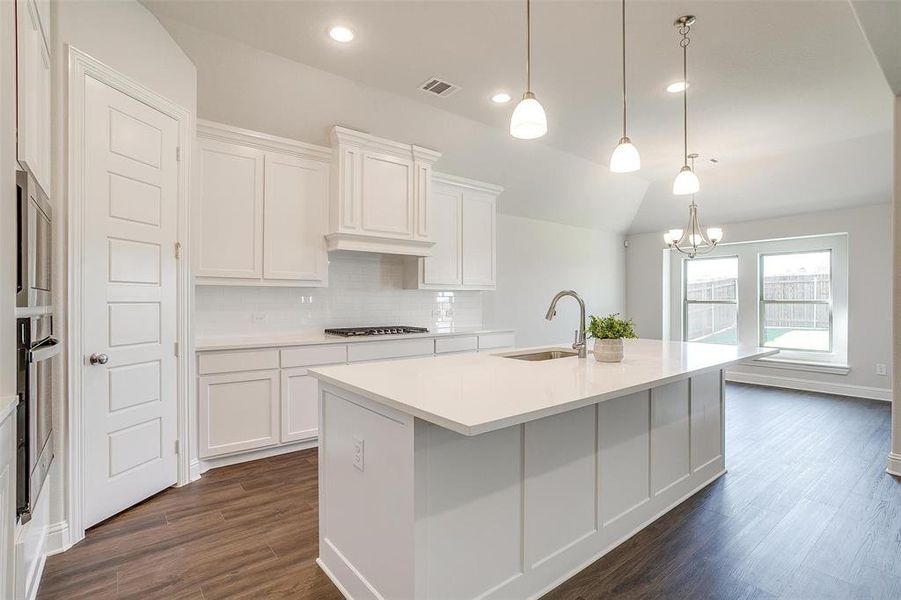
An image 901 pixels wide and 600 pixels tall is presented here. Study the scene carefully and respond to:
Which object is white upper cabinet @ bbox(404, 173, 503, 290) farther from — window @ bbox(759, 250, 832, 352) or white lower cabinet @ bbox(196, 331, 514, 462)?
window @ bbox(759, 250, 832, 352)

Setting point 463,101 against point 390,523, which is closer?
point 390,523

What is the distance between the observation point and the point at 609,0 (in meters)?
2.43

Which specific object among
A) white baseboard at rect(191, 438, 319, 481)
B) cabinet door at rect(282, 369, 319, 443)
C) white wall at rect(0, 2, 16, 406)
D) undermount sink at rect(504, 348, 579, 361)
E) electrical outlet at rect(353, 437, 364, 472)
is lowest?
white baseboard at rect(191, 438, 319, 481)

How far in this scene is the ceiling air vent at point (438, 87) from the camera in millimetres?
3400

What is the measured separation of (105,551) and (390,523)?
161 centimetres

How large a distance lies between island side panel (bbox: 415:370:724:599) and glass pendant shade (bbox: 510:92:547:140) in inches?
50.7

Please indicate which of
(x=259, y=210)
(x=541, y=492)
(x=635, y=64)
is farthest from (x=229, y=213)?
(x=635, y=64)

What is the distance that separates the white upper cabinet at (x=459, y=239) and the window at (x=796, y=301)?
13.9 ft

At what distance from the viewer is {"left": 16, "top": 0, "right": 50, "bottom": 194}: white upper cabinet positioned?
1.50m

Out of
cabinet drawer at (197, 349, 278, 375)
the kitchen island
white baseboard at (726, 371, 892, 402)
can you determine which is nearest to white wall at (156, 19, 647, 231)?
cabinet drawer at (197, 349, 278, 375)

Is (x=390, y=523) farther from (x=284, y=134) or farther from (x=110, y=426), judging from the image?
(x=284, y=134)

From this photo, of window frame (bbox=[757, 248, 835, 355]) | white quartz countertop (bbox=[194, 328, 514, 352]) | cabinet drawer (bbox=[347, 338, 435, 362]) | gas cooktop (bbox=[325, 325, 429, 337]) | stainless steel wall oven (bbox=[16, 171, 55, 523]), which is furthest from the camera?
window frame (bbox=[757, 248, 835, 355])

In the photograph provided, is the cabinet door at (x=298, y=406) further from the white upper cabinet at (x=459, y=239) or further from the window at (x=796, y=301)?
the window at (x=796, y=301)

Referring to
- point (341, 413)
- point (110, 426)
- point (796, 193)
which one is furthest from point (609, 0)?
point (796, 193)
